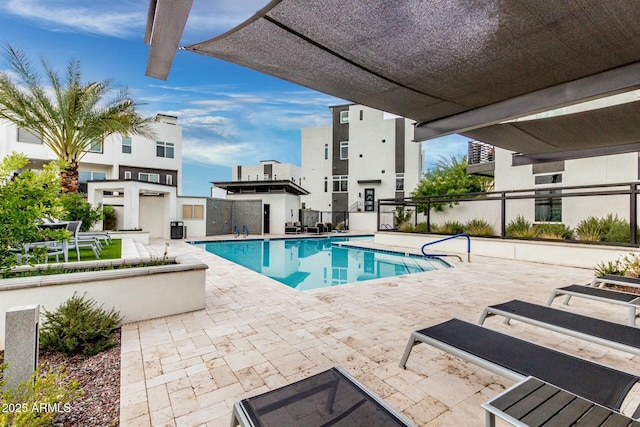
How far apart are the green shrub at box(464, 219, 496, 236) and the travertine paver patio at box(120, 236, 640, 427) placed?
526 centimetres

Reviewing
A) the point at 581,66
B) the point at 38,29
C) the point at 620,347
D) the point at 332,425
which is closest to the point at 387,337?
the point at 620,347

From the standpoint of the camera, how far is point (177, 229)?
15852mm

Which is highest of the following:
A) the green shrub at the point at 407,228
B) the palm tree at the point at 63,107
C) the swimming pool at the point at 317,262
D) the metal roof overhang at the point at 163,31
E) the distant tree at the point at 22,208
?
the palm tree at the point at 63,107

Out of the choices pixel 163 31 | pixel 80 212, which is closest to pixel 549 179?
pixel 163 31

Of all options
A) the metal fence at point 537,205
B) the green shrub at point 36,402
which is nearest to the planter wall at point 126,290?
the green shrub at point 36,402

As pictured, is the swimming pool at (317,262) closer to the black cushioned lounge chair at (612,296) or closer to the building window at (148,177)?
the black cushioned lounge chair at (612,296)

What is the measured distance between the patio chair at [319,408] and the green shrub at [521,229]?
10074 millimetres

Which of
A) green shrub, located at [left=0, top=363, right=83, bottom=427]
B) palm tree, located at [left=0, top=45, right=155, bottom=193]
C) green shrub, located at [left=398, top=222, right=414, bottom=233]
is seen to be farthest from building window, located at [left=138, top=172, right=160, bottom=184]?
green shrub, located at [left=0, top=363, right=83, bottom=427]

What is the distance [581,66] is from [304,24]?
2.46 metres

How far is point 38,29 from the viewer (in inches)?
428

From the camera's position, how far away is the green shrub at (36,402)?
1.57 meters

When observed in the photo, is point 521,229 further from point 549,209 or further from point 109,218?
point 109,218

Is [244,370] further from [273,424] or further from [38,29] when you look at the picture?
[38,29]

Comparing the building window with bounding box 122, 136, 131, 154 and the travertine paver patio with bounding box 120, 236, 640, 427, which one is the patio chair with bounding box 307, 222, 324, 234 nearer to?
the travertine paver patio with bounding box 120, 236, 640, 427
